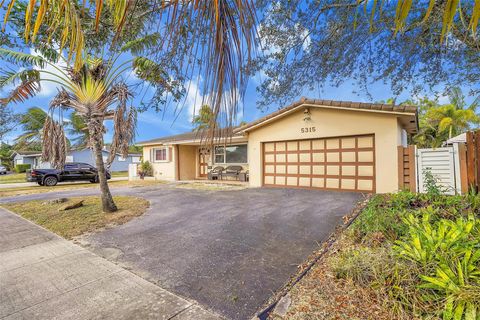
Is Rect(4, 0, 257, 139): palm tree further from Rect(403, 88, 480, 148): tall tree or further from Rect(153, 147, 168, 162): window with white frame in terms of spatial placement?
Rect(403, 88, 480, 148): tall tree

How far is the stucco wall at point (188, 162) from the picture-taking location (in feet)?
59.3

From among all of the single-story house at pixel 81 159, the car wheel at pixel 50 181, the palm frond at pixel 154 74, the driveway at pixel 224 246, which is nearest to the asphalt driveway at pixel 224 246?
the driveway at pixel 224 246

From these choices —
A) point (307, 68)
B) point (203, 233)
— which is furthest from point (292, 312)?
point (307, 68)

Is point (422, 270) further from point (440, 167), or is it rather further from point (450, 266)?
point (440, 167)


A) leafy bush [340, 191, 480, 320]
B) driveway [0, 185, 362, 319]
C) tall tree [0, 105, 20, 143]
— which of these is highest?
tall tree [0, 105, 20, 143]

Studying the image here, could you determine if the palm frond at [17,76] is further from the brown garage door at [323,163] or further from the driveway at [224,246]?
the brown garage door at [323,163]

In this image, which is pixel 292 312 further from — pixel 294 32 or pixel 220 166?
pixel 220 166

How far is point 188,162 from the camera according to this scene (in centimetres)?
1862

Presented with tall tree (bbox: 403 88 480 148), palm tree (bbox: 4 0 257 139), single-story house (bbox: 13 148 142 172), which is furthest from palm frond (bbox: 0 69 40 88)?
tall tree (bbox: 403 88 480 148)

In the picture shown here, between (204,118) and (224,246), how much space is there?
3.56 meters

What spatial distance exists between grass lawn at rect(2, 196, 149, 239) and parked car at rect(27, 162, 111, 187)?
8952mm

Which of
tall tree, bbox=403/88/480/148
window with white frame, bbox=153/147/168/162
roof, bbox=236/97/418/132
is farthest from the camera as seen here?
tall tree, bbox=403/88/480/148

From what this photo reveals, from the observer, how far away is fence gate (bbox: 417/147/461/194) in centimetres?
717

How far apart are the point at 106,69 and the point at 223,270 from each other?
6.65m
